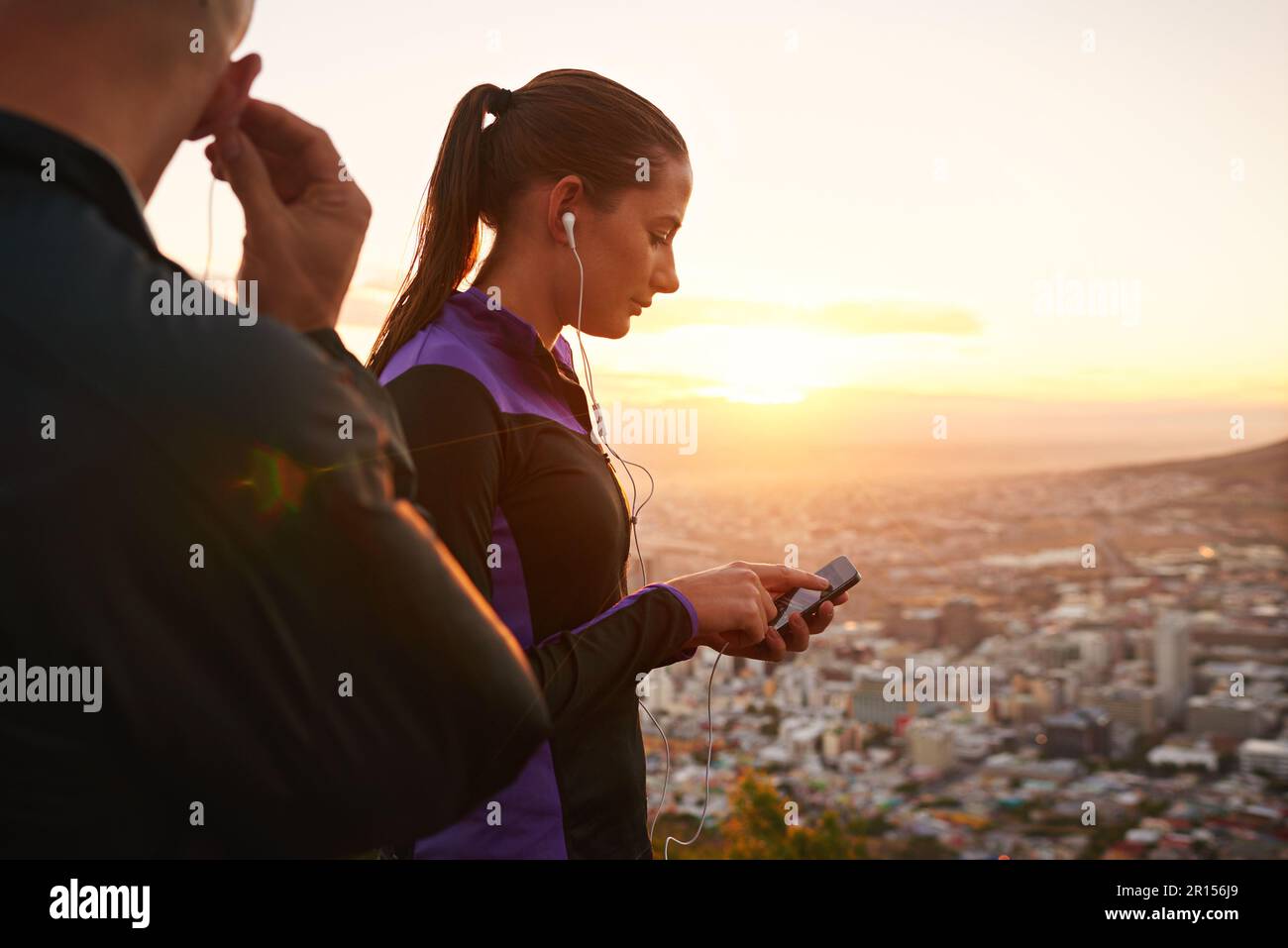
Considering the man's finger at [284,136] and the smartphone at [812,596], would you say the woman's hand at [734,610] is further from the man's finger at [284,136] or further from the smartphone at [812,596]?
the man's finger at [284,136]

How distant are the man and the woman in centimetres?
74

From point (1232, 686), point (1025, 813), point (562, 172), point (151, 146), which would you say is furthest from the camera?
point (1025, 813)

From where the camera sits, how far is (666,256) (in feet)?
5.61

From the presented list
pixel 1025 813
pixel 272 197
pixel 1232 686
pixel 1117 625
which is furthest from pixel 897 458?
pixel 272 197

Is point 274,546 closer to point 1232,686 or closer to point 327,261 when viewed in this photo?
point 327,261

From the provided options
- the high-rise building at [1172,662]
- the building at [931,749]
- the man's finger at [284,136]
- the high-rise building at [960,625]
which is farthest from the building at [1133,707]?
the man's finger at [284,136]

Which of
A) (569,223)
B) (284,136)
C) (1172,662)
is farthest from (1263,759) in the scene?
(284,136)

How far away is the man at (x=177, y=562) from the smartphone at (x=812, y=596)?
1169 millimetres

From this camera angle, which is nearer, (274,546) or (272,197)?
(274,546)

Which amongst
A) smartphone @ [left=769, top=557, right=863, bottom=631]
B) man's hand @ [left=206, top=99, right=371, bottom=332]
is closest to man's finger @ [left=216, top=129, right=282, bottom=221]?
man's hand @ [left=206, top=99, right=371, bottom=332]

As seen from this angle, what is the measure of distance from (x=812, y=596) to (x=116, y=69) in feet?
4.59

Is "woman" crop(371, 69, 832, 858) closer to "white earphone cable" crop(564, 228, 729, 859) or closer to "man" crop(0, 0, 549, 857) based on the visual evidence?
"white earphone cable" crop(564, 228, 729, 859)

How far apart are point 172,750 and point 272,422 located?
0.59 ft

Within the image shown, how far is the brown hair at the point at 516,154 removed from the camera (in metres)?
1.65
